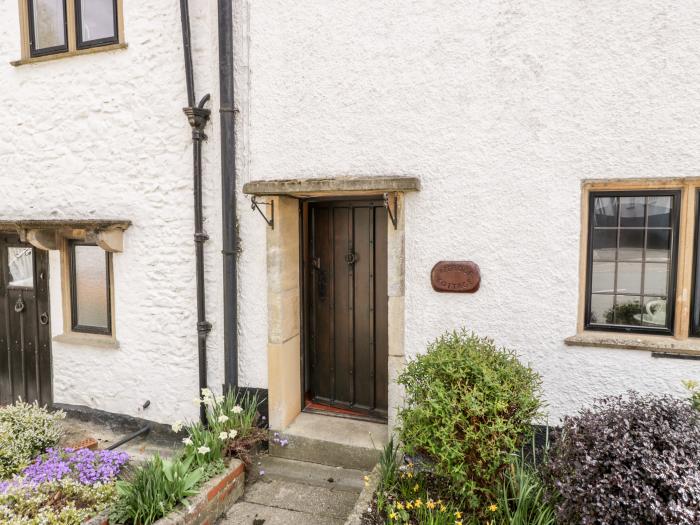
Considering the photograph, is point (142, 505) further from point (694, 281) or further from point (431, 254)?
point (694, 281)

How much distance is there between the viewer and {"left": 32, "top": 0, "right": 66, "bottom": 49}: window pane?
558cm

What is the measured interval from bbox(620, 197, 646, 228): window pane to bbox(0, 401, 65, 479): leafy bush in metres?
5.49

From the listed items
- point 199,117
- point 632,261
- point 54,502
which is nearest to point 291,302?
point 199,117

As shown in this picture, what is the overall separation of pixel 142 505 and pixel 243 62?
3992mm

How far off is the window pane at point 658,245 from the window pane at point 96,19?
5.80 metres

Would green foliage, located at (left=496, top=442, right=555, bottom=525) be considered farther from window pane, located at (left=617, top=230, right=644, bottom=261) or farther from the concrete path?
window pane, located at (left=617, top=230, right=644, bottom=261)

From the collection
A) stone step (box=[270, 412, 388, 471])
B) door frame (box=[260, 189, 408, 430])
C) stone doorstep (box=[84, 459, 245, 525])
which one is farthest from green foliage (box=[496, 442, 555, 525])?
stone doorstep (box=[84, 459, 245, 525])

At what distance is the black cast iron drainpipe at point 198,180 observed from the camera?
4793 millimetres

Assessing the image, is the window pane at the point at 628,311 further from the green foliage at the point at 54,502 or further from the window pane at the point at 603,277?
the green foliage at the point at 54,502

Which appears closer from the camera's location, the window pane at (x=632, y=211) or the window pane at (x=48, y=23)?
the window pane at (x=632, y=211)

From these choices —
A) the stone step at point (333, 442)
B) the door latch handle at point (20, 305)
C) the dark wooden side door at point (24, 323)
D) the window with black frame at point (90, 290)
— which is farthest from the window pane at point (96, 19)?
the stone step at point (333, 442)

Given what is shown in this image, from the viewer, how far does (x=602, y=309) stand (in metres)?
4.05

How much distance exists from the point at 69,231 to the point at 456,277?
14.4 ft

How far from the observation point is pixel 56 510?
3.38 m
